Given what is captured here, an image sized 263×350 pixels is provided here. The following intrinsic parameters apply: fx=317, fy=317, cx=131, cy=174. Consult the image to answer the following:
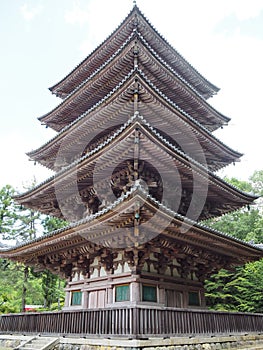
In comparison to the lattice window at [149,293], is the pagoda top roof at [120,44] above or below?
above

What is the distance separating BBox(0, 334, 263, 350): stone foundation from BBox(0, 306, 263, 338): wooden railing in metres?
0.15

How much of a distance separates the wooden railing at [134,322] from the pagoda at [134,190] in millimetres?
1340

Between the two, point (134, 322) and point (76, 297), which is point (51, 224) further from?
point (134, 322)

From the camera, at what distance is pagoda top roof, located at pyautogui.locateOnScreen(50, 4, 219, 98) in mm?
14117

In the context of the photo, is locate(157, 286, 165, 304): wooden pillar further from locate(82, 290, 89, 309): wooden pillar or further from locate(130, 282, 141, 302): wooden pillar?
locate(82, 290, 89, 309): wooden pillar

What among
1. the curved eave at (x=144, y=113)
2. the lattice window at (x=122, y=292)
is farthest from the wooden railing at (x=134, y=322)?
the curved eave at (x=144, y=113)

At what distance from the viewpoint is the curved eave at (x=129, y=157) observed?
9.87m

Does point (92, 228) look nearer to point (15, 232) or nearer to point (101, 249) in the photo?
point (101, 249)

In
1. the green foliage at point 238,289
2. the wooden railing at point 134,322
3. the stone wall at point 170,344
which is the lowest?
the stone wall at point 170,344

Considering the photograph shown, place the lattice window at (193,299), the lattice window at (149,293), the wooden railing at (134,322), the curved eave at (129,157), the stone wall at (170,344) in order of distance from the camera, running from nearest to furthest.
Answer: the stone wall at (170,344) → the wooden railing at (134,322) → the curved eave at (129,157) → the lattice window at (149,293) → the lattice window at (193,299)

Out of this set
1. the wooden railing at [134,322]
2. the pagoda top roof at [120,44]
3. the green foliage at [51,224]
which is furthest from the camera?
the green foliage at [51,224]

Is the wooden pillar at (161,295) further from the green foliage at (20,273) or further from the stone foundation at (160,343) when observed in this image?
the green foliage at (20,273)

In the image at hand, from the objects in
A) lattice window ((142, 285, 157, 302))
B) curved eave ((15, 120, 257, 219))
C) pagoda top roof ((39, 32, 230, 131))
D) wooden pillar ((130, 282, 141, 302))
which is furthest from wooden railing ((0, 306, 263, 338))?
pagoda top roof ((39, 32, 230, 131))

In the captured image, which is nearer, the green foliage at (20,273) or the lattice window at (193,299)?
the lattice window at (193,299)
